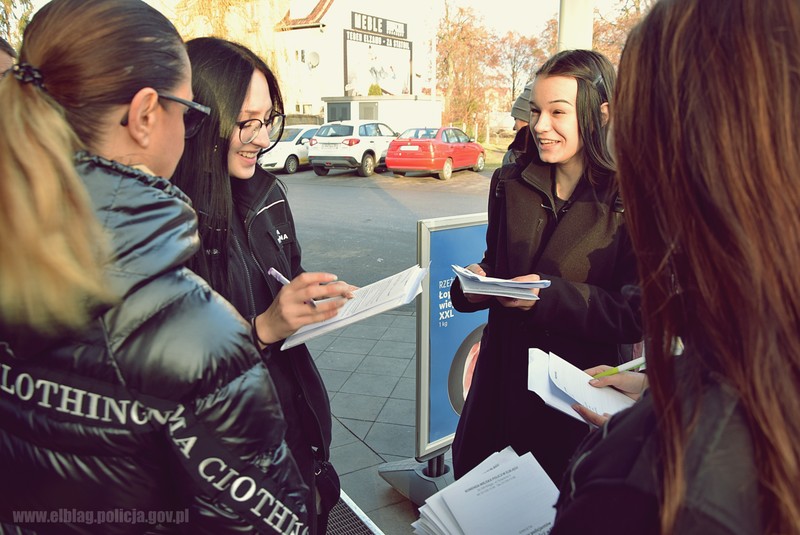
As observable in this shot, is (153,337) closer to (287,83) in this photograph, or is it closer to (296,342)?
(296,342)

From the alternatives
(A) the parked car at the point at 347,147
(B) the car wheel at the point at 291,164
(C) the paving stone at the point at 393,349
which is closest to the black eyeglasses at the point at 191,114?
(C) the paving stone at the point at 393,349

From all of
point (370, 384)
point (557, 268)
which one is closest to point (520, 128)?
point (557, 268)

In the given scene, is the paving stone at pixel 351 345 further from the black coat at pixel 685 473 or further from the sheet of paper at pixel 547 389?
the black coat at pixel 685 473

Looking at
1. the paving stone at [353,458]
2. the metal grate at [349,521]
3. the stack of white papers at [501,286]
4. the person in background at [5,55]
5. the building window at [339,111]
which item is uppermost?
the building window at [339,111]

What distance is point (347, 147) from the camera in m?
17.2

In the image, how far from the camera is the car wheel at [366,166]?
17578 mm

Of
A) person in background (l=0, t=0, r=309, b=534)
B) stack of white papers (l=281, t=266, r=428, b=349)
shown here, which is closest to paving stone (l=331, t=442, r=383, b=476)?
stack of white papers (l=281, t=266, r=428, b=349)

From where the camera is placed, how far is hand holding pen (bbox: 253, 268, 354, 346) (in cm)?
156

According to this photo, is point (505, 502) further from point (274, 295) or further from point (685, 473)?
point (274, 295)

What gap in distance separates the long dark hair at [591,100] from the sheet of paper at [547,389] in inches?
32.8

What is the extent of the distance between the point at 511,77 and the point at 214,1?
23.0 meters

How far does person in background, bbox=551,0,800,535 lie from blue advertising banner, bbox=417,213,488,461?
2.14 meters

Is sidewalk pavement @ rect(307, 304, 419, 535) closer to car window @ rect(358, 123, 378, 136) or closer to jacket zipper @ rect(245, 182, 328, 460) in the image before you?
jacket zipper @ rect(245, 182, 328, 460)

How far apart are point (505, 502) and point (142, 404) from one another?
34.4 inches
